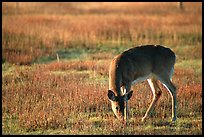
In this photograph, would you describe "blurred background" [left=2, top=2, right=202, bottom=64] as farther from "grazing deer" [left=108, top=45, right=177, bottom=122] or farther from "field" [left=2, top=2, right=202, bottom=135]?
"grazing deer" [left=108, top=45, right=177, bottom=122]

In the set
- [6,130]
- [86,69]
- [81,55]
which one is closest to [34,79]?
[86,69]

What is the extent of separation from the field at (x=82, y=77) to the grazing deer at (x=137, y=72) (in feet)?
1.33

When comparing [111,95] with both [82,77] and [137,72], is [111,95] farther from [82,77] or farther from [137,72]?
[82,77]

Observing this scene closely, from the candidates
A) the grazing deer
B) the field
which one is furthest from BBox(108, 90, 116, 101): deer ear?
the field

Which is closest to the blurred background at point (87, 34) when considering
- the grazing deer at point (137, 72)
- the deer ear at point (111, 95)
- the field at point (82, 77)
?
the field at point (82, 77)

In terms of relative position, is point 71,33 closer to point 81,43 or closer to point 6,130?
point 81,43

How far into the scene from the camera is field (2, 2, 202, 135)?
9.14 metres

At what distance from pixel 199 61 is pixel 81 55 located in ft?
13.9

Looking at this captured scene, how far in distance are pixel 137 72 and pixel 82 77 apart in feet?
14.0

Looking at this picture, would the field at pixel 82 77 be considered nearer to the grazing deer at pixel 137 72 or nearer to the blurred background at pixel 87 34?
the blurred background at pixel 87 34

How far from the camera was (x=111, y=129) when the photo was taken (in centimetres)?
871

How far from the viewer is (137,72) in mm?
9266

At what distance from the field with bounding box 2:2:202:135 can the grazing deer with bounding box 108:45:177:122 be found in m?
0.40

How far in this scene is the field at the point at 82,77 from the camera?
9.14 m
